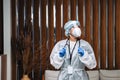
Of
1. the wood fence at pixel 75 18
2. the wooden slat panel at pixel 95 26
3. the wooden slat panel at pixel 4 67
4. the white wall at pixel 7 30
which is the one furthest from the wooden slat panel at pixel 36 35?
the wooden slat panel at pixel 95 26

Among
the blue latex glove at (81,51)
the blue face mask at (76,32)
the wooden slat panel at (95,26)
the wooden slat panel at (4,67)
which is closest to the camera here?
the blue latex glove at (81,51)

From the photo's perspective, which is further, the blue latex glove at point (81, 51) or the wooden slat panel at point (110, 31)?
the wooden slat panel at point (110, 31)

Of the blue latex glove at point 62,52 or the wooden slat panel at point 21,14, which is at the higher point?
the wooden slat panel at point 21,14

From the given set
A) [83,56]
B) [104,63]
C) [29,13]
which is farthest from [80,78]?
[29,13]

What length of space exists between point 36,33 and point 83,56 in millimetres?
1928

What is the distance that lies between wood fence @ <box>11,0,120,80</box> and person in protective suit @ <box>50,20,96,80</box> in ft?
5.25

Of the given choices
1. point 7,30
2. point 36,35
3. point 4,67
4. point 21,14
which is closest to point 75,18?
point 36,35

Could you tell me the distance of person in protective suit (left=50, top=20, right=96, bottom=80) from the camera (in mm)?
2615

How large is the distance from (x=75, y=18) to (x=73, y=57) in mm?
1794

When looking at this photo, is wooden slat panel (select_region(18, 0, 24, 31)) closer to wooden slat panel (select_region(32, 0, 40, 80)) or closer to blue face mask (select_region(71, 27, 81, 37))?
wooden slat panel (select_region(32, 0, 40, 80))

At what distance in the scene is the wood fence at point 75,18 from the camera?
171 inches

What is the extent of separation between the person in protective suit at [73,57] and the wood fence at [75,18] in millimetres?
1600

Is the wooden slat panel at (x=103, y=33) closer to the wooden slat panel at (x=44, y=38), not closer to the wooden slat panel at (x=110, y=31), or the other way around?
the wooden slat panel at (x=110, y=31)

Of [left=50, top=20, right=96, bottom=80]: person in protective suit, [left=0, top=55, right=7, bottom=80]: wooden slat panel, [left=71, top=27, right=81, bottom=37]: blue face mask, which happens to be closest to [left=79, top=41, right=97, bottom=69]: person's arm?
[left=50, top=20, right=96, bottom=80]: person in protective suit
